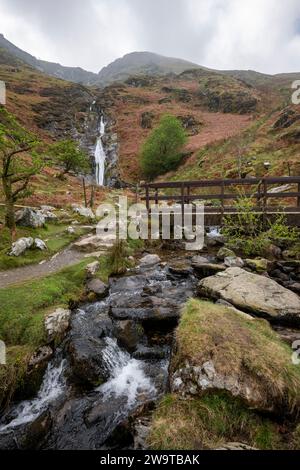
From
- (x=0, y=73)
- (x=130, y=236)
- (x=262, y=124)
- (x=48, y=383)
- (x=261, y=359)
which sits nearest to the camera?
(x=261, y=359)

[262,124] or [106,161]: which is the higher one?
[262,124]

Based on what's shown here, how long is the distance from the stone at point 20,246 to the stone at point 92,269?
3399 millimetres

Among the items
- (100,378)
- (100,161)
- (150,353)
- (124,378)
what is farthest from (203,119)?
(100,378)

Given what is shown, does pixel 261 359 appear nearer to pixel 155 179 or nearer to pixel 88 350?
pixel 88 350

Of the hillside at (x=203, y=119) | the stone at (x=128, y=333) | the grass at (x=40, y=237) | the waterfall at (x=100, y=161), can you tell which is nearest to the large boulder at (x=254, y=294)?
the stone at (x=128, y=333)

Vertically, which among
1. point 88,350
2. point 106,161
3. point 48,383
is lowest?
point 48,383

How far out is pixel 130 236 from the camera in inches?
667

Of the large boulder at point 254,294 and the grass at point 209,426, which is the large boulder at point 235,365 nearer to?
the grass at point 209,426

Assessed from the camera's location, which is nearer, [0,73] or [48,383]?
[48,383]

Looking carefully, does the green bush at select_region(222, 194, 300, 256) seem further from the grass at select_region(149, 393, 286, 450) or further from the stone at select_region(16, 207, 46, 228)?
the stone at select_region(16, 207, 46, 228)

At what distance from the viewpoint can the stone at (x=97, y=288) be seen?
32.7 feet

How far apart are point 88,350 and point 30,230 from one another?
11.0 metres

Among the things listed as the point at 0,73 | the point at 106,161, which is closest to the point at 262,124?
the point at 106,161

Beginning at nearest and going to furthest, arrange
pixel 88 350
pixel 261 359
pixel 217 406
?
1. pixel 217 406
2. pixel 261 359
3. pixel 88 350
